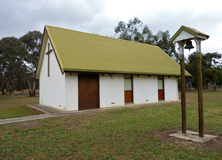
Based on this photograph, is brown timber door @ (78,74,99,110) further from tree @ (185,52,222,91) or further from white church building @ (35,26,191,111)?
tree @ (185,52,222,91)

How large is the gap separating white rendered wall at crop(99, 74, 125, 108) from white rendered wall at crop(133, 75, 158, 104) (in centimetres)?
148

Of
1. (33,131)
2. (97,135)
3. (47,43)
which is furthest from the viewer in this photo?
(47,43)

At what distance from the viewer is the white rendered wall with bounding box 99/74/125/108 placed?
41.7 feet

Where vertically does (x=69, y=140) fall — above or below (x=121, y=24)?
below

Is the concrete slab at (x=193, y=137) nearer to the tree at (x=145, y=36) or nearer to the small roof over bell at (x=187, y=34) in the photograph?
the small roof over bell at (x=187, y=34)

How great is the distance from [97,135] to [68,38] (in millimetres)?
9826

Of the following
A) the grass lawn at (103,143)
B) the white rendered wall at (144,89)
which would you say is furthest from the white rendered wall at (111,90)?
the grass lawn at (103,143)

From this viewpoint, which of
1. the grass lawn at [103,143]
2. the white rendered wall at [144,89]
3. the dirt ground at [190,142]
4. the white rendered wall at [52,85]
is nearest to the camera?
the grass lawn at [103,143]

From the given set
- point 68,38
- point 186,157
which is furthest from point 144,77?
point 186,157

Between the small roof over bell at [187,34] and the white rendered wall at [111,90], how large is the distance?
7181 mm

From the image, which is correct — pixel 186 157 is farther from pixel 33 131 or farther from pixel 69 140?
pixel 33 131

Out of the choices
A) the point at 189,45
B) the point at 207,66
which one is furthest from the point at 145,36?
the point at 189,45

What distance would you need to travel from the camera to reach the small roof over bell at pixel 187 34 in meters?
5.62

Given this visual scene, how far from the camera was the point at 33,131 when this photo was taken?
259 inches
